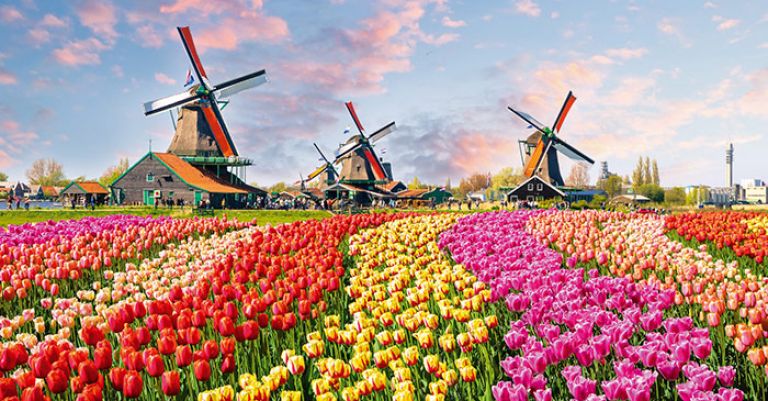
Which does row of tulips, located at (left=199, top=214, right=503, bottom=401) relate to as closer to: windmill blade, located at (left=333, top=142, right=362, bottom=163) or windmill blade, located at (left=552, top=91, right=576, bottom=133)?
windmill blade, located at (left=552, top=91, right=576, bottom=133)

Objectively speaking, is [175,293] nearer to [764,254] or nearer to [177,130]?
[764,254]

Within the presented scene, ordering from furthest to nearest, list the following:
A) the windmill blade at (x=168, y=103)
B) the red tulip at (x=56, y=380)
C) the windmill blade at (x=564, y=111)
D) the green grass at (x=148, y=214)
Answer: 1. the windmill blade at (x=564, y=111)
2. the windmill blade at (x=168, y=103)
3. the green grass at (x=148, y=214)
4. the red tulip at (x=56, y=380)

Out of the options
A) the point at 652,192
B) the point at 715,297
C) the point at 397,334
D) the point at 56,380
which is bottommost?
the point at 56,380

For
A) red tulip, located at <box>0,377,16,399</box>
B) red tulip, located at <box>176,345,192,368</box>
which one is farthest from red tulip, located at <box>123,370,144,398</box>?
red tulip, located at <box>0,377,16,399</box>

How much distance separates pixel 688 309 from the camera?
5.47 m

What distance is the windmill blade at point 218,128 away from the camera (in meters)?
49.8

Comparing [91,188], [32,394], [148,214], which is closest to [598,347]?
[32,394]

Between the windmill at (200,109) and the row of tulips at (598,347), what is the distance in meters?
46.3

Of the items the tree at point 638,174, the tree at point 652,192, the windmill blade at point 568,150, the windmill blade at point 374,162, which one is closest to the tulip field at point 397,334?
the windmill blade at point 568,150

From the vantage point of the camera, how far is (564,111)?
5962 cm

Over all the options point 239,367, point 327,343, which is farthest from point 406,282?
point 239,367

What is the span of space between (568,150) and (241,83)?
34023 mm

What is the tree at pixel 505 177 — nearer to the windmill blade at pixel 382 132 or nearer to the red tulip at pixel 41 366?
the windmill blade at pixel 382 132

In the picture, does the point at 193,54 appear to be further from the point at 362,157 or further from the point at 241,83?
the point at 362,157
